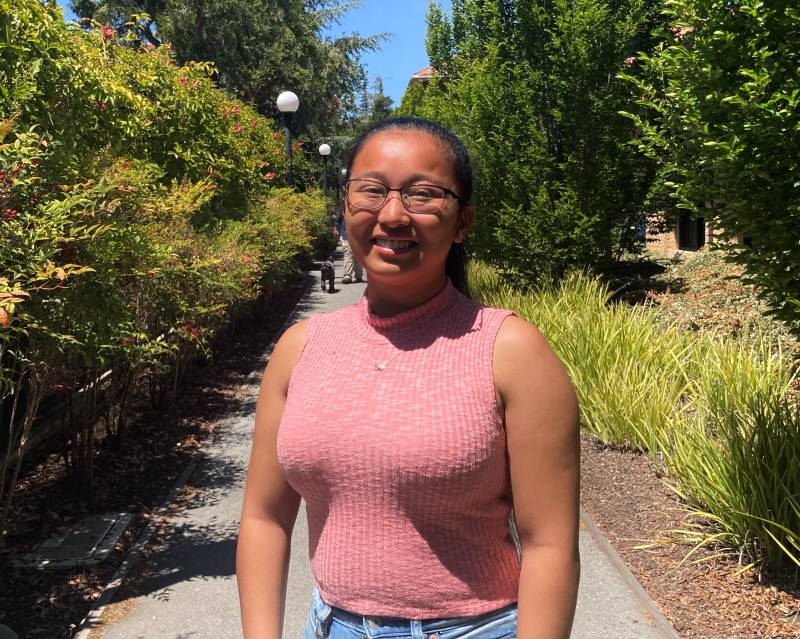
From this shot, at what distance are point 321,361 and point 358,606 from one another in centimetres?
48

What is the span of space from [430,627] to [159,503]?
4901mm

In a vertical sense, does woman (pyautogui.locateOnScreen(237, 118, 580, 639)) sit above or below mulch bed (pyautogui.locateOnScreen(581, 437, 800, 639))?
above

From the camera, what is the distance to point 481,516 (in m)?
1.51

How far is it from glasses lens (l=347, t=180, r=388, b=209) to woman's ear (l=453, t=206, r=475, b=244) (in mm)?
178

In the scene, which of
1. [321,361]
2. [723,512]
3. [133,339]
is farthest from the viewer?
[133,339]

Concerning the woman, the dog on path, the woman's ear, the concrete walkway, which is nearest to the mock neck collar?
the woman

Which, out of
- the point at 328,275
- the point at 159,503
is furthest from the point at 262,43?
the point at 159,503

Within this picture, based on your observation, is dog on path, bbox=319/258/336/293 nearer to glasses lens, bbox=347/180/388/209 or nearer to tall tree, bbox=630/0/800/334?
tall tree, bbox=630/0/800/334

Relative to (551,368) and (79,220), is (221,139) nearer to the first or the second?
(79,220)

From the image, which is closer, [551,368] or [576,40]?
[551,368]

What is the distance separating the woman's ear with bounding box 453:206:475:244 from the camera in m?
1.72

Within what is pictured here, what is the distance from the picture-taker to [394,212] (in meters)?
1.60

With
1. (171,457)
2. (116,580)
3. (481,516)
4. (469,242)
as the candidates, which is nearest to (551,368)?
(481,516)

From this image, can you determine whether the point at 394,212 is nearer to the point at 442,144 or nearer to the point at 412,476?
the point at 442,144
